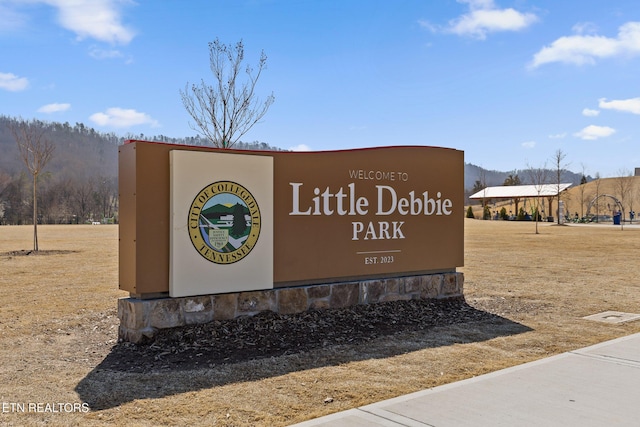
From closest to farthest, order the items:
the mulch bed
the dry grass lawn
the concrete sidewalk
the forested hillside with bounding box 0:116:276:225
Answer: the concrete sidewalk, the dry grass lawn, the mulch bed, the forested hillside with bounding box 0:116:276:225

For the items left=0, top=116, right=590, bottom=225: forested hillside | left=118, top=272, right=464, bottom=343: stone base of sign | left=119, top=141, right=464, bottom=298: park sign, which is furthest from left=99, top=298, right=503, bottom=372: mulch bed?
left=0, top=116, right=590, bottom=225: forested hillside

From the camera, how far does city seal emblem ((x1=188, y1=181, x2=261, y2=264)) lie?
6.90m

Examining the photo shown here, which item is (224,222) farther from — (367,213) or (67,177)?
(67,177)

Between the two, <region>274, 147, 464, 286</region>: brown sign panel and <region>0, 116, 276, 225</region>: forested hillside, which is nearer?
<region>274, 147, 464, 286</region>: brown sign panel

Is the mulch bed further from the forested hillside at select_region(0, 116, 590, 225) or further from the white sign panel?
the forested hillside at select_region(0, 116, 590, 225)

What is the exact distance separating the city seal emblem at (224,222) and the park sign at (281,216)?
0.01 metres

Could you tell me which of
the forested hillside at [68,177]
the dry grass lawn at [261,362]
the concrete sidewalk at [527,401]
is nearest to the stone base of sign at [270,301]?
the dry grass lawn at [261,362]

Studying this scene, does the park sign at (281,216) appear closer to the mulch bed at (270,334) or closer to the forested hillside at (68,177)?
the mulch bed at (270,334)

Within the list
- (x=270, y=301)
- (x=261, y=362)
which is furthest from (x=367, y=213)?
(x=261, y=362)

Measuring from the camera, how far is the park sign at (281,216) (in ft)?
21.9

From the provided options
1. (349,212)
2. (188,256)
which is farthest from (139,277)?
(349,212)

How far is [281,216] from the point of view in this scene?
767 centimetres

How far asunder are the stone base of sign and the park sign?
137mm

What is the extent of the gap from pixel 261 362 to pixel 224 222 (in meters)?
1.93
